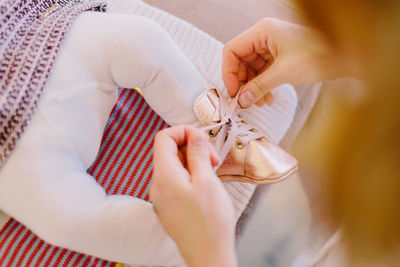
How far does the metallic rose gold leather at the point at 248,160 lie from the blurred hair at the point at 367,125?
0.95ft

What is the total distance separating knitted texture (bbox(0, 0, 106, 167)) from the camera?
47 cm

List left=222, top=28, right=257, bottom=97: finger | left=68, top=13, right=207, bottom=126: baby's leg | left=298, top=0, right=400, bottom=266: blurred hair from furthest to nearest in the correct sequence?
left=222, top=28, right=257, bottom=97: finger
left=68, top=13, right=207, bottom=126: baby's leg
left=298, top=0, right=400, bottom=266: blurred hair

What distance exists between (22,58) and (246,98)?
399 mm

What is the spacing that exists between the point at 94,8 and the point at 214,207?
1.56ft

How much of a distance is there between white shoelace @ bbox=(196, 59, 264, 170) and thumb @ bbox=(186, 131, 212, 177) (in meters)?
0.13

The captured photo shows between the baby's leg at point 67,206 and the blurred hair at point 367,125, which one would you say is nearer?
the blurred hair at point 367,125

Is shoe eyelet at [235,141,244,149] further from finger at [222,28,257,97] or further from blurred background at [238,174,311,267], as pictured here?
blurred background at [238,174,311,267]

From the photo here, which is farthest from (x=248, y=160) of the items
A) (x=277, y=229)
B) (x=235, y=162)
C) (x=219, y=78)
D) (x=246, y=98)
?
(x=277, y=229)

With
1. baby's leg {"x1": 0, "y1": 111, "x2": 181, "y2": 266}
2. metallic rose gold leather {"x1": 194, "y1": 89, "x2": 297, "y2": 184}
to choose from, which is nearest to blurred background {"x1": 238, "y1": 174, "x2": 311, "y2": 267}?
metallic rose gold leather {"x1": 194, "y1": 89, "x2": 297, "y2": 184}

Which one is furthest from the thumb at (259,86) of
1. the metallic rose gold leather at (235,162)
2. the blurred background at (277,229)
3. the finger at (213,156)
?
the blurred background at (277,229)

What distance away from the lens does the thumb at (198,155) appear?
40 cm

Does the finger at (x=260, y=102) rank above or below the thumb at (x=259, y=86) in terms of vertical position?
below

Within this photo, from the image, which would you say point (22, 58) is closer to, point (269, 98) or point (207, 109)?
point (207, 109)

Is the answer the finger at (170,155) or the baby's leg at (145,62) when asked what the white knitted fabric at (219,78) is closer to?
the baby's leg at (145,62)
